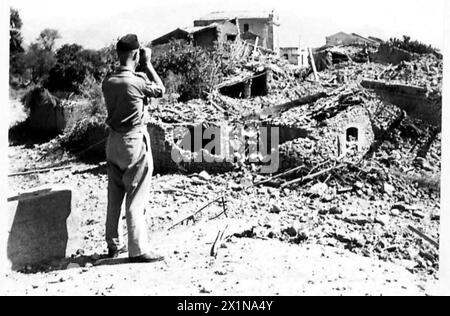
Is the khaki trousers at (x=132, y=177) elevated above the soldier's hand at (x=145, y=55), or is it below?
below

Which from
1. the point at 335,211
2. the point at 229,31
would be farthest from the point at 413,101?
the point at 229,31

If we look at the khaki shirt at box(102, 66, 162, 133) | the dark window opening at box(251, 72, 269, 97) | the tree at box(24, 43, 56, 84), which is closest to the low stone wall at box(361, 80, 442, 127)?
the dark window opening at box(251, 72, 269, 97)

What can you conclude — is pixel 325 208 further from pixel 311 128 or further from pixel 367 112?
pixel 367 112

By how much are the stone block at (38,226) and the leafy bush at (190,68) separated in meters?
8.85

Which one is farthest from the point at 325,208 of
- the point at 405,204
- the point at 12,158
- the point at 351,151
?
the point at 12,158

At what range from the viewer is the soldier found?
15.6 ft

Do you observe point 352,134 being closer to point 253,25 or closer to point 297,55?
point 253,25

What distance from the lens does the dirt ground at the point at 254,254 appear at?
4434 millimetres

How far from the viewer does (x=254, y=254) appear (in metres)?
4.98

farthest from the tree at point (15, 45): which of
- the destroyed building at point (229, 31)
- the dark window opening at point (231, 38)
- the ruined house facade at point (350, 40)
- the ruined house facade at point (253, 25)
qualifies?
the ruined house facade at point (350, 40)

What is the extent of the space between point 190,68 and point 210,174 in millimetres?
5926

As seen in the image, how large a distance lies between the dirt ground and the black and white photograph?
0.02 metres

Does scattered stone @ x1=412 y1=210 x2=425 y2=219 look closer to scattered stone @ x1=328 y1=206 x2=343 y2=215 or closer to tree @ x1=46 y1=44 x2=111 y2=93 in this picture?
scattered stone @ x1=328 y1=206 x2=343 y2=215

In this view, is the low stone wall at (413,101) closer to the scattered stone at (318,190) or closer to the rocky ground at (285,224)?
the rocky ground at (285,224)
